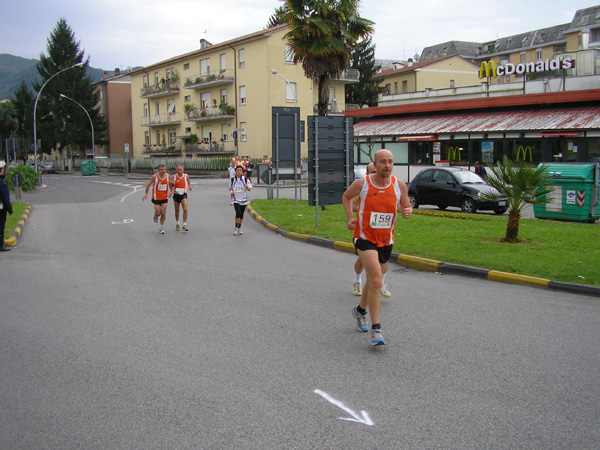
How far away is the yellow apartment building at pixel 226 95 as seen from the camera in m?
49.1

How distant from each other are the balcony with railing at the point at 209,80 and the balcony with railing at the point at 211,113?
2210mm

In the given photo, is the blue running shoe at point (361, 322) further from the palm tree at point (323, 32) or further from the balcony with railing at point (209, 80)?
the balcony with railing at point (209, 80)

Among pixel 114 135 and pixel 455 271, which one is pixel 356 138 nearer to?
pixel 455 271

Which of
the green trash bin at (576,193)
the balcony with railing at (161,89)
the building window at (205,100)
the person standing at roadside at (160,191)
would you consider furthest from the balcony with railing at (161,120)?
the green trash bin at (576,193)

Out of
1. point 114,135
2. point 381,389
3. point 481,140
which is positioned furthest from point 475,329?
point 114,135

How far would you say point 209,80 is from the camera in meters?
53.7

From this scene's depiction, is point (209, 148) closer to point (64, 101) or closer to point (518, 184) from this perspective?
point (64, 101)

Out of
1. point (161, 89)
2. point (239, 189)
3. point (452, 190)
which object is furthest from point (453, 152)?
point (161, 89)

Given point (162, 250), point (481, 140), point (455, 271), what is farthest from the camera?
point (481, 140)

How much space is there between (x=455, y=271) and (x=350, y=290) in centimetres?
225

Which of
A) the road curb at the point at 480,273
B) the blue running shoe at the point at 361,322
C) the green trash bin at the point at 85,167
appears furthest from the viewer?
the green trash bin at the point at 85,167

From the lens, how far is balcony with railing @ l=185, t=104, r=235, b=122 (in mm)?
52469

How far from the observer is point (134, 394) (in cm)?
431

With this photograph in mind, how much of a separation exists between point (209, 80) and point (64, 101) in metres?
25.4
